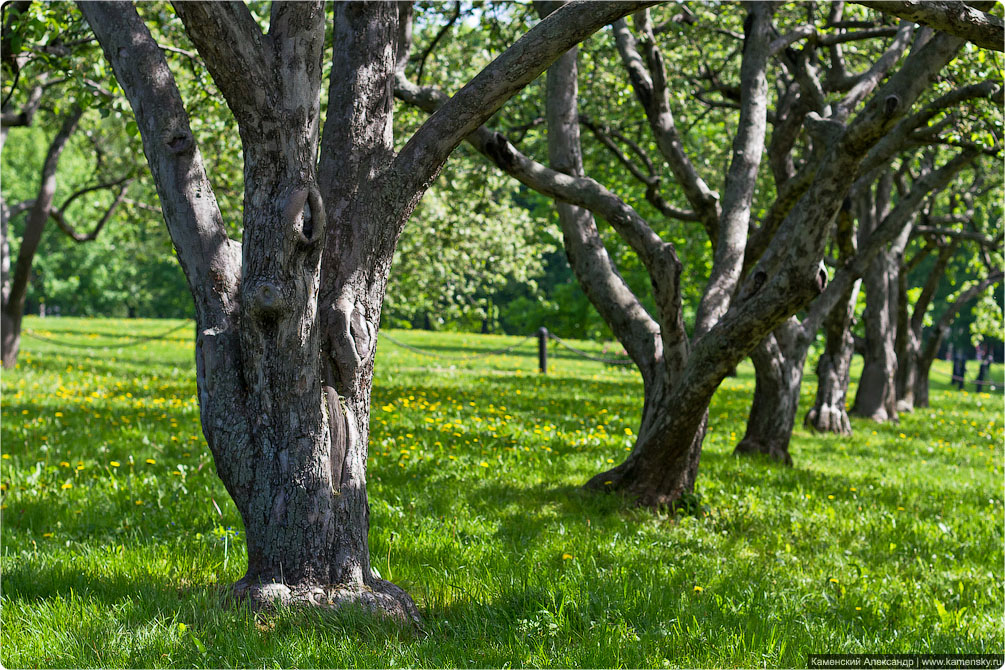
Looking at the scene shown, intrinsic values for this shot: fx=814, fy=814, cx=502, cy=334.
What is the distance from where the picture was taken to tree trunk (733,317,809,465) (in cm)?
858

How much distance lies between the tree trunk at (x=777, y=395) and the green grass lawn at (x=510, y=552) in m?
0.43

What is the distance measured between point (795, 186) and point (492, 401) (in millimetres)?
5678

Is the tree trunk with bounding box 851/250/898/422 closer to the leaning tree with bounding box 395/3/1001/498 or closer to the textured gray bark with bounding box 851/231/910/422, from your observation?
the textured gray bark with bounding box 851/231/910/422

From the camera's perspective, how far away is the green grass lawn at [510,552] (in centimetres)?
332

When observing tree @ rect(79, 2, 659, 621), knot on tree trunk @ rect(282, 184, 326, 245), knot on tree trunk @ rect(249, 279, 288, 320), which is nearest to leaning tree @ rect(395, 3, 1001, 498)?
tree @ rect(79, 2, 659, 621)

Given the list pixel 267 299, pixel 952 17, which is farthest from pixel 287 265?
pixel 952 17

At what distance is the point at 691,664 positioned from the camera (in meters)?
3.34

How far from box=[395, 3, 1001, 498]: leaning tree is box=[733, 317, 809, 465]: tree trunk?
1251mm

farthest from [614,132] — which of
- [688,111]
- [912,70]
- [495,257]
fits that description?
[495,257]

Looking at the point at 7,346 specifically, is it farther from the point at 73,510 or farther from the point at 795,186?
the point at 795,186

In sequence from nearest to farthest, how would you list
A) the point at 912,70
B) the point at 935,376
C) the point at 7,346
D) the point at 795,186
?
the point at 912,70 → the point at 795,186 → the point at 7,346 → the point at 935,376

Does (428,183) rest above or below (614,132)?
below

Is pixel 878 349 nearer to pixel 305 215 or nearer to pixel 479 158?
pixel 479 158

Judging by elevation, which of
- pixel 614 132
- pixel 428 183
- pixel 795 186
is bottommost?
pixel 428 183
